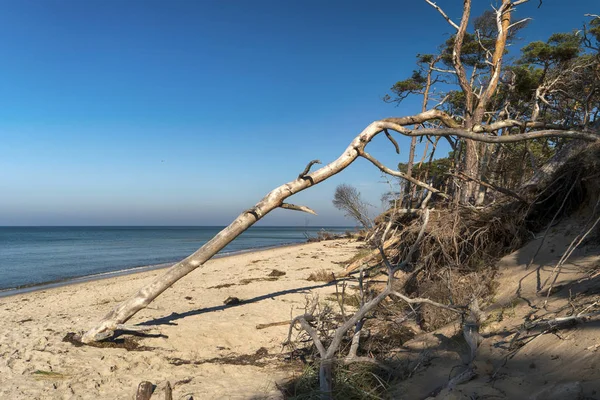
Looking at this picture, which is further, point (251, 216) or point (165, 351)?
point (251, 216)

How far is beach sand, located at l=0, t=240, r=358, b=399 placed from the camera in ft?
14.7

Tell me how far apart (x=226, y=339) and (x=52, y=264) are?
66.4ft

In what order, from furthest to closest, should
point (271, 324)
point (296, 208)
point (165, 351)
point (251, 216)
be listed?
point (271, 324) → point (296, 208) → point (251, 216) → point (165, 351)

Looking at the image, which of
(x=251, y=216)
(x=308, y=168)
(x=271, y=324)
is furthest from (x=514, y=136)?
(x=271, y=324)

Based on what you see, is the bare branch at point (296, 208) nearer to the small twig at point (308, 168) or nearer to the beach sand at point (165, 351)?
the small twig at point (308, 168)

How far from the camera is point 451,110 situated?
16.2 meters

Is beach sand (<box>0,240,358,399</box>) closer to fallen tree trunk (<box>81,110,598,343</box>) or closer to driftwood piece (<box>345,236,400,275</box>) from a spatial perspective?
fallen tree trunk (<box>81,110,598,343</box>)

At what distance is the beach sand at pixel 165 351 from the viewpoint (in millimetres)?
4473

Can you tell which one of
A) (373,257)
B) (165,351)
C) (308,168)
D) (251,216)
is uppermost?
(308,168)

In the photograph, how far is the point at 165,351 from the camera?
5.72m

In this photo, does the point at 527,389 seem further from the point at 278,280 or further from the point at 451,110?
the point at 451,110

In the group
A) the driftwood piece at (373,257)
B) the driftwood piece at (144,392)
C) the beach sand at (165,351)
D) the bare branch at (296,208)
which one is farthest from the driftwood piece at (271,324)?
the driftwood piece at (144,392)

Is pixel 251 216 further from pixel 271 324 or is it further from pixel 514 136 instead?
pixel 514 136

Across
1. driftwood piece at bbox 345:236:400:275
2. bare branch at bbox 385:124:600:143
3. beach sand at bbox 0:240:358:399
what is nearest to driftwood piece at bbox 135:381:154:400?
beach sand at bbox 0:240:358:399
